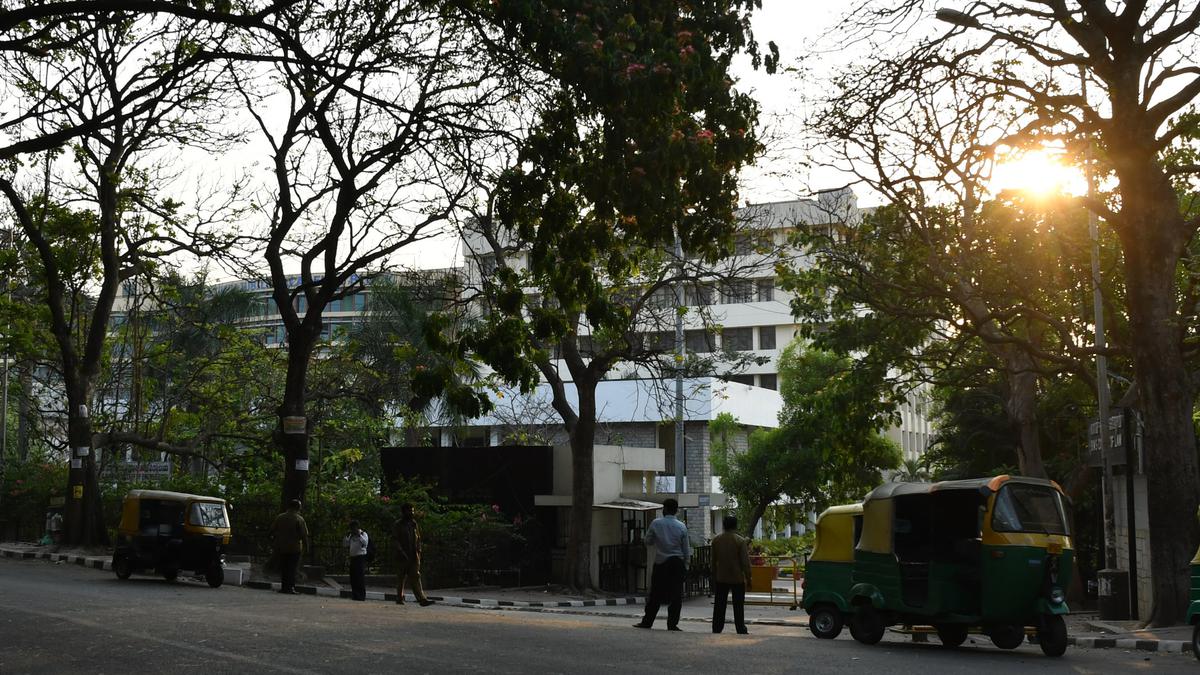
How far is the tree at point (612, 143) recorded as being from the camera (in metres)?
12.4

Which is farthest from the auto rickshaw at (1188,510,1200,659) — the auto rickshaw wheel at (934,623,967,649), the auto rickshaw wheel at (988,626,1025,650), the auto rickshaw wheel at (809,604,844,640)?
the auto rickshaw wheel at (809,604,844,640)

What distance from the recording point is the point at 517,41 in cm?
1359

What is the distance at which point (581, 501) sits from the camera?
30188mm

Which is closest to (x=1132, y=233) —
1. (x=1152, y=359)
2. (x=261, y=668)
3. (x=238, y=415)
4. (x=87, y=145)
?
(x=1152, y=359)

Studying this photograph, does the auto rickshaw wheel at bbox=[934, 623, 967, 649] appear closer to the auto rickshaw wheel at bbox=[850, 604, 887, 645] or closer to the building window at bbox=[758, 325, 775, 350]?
the auto rickshaw wheel at bbox=[850, 604, 887, 645]

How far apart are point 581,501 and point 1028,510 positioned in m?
16.2

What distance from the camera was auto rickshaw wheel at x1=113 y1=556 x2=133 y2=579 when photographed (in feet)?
77.2

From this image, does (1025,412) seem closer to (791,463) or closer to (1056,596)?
(1056,596)

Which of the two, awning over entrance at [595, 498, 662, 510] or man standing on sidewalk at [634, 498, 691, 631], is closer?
man standing on sidewalk at [634, 498, 691, 631]

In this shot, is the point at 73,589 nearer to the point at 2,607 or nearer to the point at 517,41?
the point at 2,607

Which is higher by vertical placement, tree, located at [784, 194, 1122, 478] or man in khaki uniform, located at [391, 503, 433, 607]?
tree, located at [784, 194, 1122, 478]

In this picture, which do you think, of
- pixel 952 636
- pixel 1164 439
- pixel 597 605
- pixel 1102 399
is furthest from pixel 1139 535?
pixel 597 605

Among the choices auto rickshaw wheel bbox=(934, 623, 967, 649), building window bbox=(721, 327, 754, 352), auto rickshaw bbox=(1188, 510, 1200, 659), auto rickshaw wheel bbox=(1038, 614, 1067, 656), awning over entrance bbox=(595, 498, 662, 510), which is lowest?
auto rickshaw wheel bbox=(934, 623, 967, 649)

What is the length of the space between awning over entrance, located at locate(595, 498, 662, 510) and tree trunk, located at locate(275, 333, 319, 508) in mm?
9492
